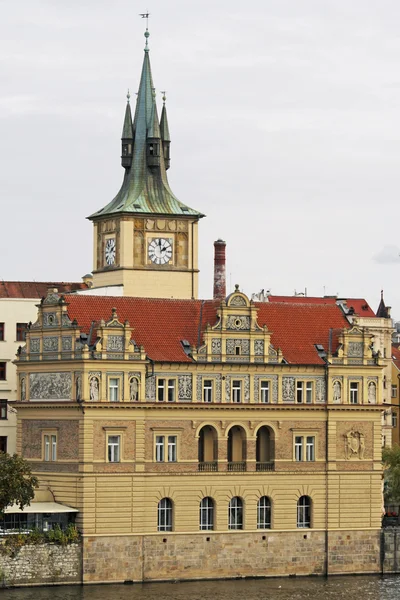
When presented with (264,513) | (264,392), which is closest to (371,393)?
(264,392)

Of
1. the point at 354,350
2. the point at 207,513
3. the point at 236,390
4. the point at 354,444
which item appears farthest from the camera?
the point at 354,350

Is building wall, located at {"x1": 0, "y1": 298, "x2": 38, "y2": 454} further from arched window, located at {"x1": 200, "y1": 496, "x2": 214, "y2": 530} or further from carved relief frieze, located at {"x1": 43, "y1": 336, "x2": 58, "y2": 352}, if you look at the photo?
arched window, located at {"x1": 200, "y1": 496, "x2": 214, "y2": 530}

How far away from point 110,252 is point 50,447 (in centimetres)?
2134

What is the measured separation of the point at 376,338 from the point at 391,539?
137 ft

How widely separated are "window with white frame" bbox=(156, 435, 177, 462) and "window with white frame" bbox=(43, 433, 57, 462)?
6232 millimetres

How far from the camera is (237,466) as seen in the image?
462 ft

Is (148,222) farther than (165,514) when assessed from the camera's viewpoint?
Yes

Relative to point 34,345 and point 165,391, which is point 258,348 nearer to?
point 165,391

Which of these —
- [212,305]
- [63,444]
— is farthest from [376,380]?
[63,444]

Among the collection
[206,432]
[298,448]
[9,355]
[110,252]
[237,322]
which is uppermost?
[110,252]

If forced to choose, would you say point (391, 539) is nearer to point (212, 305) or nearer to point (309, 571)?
point (309, 571)

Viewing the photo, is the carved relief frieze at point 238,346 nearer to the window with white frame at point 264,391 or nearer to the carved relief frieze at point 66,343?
the window with white frame at point 264,391

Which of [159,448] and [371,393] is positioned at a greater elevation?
[371,393]

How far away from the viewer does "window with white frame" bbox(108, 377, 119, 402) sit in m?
136
